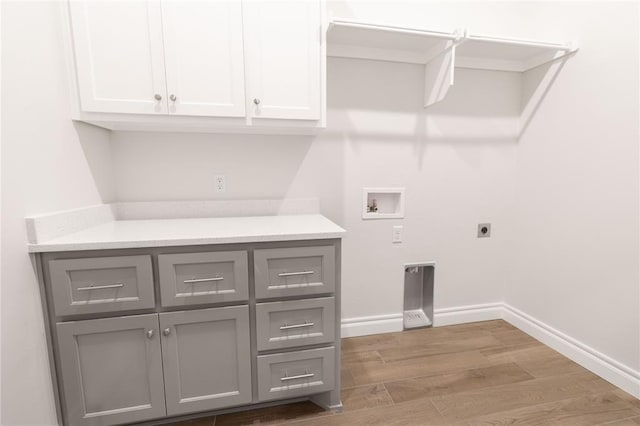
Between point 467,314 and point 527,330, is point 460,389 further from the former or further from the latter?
point 527,330

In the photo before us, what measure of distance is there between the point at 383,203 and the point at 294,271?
1043 millimetres

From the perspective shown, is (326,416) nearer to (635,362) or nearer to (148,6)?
(635,362)

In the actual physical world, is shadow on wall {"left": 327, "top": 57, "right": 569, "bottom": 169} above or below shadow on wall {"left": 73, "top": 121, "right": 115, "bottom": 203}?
above

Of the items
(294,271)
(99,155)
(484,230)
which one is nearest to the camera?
(294,271)

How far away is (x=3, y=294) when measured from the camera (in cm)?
103

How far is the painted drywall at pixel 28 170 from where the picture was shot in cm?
105

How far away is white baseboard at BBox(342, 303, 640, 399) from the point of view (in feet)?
5.47

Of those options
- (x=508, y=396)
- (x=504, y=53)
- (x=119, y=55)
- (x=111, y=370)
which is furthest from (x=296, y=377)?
(x=504, y=53)

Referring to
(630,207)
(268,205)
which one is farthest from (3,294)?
(630,207)

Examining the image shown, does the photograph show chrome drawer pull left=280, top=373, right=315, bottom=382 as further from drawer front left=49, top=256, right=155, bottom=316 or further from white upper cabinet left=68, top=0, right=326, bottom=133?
white upper cabinet left=68, top=0, right=326, bottom=133

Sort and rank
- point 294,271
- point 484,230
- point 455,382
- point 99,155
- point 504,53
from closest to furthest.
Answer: point 294,271
point 99,155
point 455,382
point 504,53
point 484,230

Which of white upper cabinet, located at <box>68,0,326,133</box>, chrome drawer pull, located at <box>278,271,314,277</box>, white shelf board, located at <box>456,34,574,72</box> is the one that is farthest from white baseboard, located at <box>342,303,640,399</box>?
white shelf board, located at <box>456,34,574,72</box>

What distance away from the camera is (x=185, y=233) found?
134 cm

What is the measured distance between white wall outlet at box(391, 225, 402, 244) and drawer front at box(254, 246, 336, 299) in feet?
2.93
